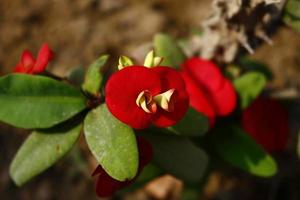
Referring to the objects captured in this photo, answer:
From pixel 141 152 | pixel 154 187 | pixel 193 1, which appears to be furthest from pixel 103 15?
pixel 141 152

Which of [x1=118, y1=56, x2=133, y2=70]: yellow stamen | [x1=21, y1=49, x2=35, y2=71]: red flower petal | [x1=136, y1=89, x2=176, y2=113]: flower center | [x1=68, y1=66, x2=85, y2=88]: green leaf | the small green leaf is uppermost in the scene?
[x1=118, y1=56, x2=133, y2=70]: yellow stamen

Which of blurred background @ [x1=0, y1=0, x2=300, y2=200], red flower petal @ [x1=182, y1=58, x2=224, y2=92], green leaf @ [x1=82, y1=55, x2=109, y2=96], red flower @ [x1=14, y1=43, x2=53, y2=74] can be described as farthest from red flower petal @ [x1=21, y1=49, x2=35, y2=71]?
blurred background @ [x1=0, y1=0, x2=300, y2=200]

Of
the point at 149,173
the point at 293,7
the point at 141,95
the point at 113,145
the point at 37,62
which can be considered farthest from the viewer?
the point at 149,173

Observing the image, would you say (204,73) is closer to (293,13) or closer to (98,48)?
(293,13)

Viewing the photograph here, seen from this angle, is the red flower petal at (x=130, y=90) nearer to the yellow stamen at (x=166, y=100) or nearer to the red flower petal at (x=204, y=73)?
the yellow stamen at (x=166, y=100)

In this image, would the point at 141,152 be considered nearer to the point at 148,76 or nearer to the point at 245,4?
the point at 148,76

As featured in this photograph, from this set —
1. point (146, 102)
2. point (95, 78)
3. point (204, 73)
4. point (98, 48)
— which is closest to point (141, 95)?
point (146, 102)

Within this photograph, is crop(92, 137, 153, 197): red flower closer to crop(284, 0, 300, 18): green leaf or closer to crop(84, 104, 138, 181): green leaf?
crop(84, 104, 138, 181): green leaf
